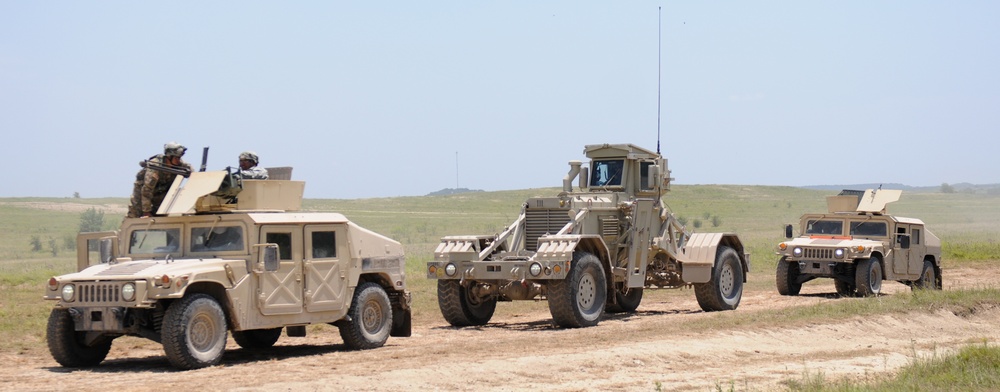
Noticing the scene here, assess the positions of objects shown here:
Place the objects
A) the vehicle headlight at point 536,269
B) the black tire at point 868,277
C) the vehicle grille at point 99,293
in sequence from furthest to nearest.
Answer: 1. the black tire at point 868,277
2. the vehicle headlight at point 536,269
3. the vehicle grille at point 99,293

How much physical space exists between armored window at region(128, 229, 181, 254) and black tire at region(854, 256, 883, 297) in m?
14.0

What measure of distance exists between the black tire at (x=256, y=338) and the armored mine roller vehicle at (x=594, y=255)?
343cm

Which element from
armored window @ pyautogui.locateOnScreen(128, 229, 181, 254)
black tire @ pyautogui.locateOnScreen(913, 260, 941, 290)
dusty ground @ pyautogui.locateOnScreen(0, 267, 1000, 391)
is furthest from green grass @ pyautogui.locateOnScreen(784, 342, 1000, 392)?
black tire @ pyautogui.locateOnScreen(913, 260, 941, 290)

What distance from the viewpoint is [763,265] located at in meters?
34.4

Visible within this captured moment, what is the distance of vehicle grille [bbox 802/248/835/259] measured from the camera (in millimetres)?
23469

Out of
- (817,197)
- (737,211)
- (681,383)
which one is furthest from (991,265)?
(817,197)

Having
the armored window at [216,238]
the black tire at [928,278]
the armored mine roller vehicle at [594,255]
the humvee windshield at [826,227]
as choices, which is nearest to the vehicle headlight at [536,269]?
the armored mine roller vehicle at [594,255]

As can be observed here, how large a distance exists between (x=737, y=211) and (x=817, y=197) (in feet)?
78.2

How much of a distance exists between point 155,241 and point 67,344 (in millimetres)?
1590

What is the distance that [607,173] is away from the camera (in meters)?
20.7

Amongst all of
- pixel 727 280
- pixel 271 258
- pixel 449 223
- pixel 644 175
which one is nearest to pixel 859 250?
pixel 727 280

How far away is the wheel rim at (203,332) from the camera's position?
41.8ft

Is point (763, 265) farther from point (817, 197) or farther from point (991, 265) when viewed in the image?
point (817, 197)

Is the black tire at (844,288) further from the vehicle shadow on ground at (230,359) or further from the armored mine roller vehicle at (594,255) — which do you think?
the vehicle shadow on ground at (230,359)
